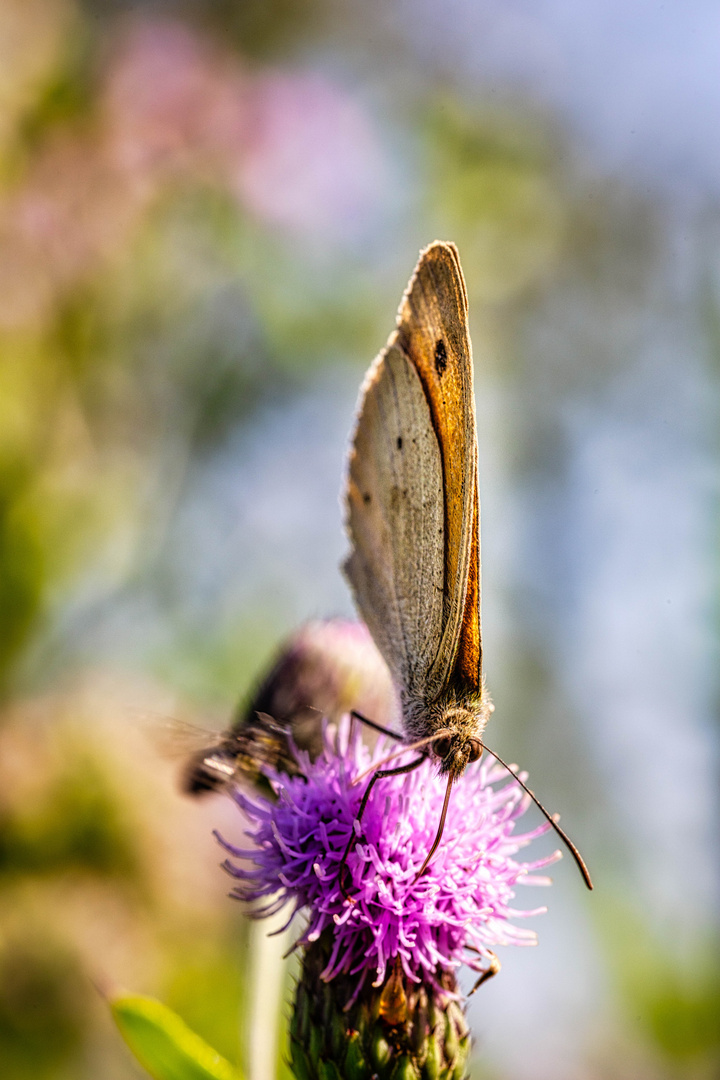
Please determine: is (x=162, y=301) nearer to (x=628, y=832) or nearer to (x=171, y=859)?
(x=171, y=859)

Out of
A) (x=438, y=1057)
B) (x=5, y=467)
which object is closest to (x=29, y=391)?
(x=5, y=467)

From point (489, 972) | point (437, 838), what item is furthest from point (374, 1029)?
point (437, 838)

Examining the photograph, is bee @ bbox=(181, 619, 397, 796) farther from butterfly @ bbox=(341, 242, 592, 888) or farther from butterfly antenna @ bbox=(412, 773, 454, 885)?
butterfly antenna @ bbox=(412, 773, 454, 885)

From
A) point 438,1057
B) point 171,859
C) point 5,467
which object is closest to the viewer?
point 438,1057

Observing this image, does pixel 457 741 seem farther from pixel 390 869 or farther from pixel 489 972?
pixel 489 972

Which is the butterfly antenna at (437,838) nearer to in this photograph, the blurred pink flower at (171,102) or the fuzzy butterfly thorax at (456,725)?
the fuzzy butterfly thorax at (456,725)

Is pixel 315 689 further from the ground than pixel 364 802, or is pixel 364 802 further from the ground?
pixel 315 689
